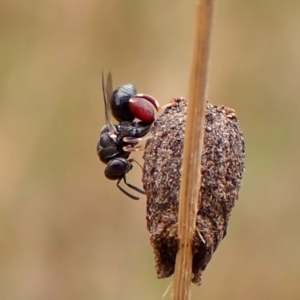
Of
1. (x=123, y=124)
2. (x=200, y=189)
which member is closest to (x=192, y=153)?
(x=200, y=189)

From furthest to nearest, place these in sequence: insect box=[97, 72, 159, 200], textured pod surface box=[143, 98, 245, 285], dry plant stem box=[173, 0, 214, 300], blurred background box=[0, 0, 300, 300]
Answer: blurred background box=[0, 0, 300, 300] < insect box=[97, 72, 159, 200] < textured pod surface box=[143, 98, 245, 285] < dry plant stem box=[173, 0, 214, 300]

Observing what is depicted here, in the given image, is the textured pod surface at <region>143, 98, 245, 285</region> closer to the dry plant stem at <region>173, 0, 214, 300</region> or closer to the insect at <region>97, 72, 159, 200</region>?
the dry plant stem at <region>173, 0, 214, 300</region>

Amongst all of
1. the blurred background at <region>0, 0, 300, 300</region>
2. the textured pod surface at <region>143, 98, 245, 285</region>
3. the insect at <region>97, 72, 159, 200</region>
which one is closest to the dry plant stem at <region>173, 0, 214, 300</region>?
the textured pod surface at <region>143, 98, 245, 285</region>

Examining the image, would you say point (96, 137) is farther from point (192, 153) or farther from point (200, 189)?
point (192, 153)

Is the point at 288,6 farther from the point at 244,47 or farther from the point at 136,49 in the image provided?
the point at 136,49

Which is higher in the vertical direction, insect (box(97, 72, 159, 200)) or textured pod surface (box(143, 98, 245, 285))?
insect (box(97, 72, 159, 200))

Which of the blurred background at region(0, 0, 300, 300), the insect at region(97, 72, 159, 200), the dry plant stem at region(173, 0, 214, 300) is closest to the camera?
the dry plant stem at region(173, 0, 214, 300)
